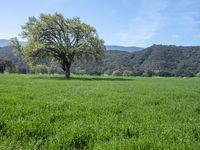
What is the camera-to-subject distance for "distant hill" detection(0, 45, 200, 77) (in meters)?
140

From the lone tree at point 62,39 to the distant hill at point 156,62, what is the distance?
79.2m

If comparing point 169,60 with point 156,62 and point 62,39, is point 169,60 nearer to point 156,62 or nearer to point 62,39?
point 156,62

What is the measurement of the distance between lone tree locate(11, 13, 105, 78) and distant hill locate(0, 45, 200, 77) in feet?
260

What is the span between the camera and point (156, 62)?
16188 centimetres

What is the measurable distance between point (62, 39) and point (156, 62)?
11784cm

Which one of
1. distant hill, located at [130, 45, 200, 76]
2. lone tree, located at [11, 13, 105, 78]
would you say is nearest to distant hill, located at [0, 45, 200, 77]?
distant hill, located at [130, 45, 200, 76]

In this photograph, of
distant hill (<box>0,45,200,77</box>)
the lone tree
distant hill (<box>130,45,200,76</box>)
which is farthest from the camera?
distant hill (<box>130,45,200,76</box>)

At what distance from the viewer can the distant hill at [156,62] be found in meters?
140

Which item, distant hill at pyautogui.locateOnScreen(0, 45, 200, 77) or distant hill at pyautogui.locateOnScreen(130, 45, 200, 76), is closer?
distant hill at pyautogui.locateOnScreen(0, 45, 200, 77)

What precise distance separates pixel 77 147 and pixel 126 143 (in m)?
1.00

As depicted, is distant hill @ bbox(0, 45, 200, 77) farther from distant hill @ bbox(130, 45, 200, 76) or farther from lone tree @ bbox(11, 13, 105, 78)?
lone tree @ bbox(11, 13, 105, 78)

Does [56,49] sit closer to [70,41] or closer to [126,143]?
[70,41]

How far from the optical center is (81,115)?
26.3 ft

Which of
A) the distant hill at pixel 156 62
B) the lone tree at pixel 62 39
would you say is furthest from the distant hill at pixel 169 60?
the lone tree at pixel 62 39
